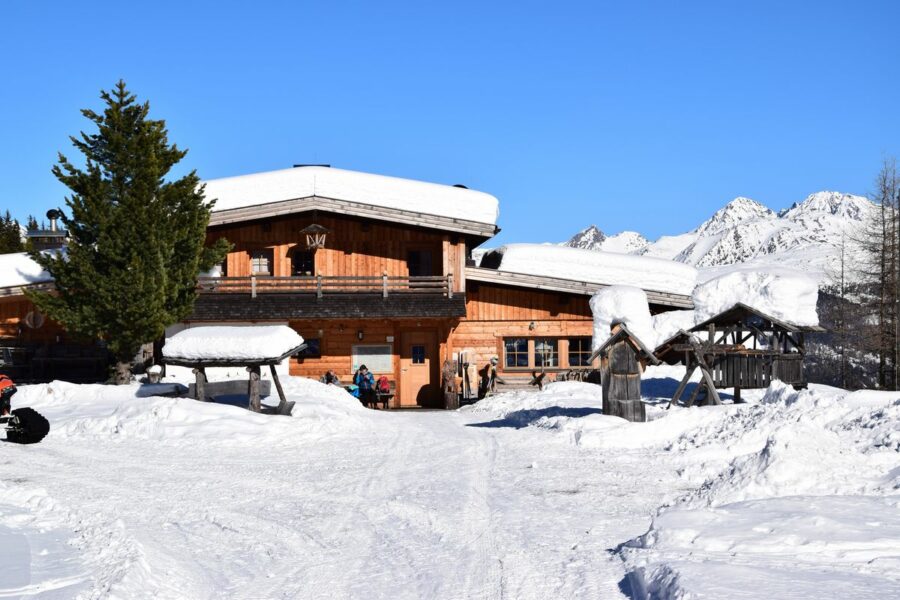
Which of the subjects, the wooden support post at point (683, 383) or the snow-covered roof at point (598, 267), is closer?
the wooden support post at point (683, 383)

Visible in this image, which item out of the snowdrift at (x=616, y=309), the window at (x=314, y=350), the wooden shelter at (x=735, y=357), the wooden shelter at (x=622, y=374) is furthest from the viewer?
the window at (x=314, y=350)

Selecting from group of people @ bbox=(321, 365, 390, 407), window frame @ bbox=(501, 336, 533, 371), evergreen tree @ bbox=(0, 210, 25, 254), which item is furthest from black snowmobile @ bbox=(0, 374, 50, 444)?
evergreen tree @ bbox=(0, 210, 25, 254)

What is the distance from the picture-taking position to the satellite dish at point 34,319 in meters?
29.3

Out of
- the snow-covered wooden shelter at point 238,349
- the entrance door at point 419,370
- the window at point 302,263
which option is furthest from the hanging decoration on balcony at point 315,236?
the snow-covered wooden shelter at point 238,349

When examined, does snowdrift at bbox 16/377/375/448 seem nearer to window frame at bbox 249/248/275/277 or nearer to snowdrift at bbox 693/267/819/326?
window frame at bbox 249/248/275/277

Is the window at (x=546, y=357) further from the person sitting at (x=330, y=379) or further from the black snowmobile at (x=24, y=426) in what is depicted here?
the black snowmobile at (x=24, y=426)

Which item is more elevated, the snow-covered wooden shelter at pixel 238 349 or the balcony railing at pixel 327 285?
the balcony railing at pixel 327 285

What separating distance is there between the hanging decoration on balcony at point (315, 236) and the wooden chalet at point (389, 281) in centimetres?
4

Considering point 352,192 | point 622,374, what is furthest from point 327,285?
point 622,374

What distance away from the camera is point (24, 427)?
16.5 m

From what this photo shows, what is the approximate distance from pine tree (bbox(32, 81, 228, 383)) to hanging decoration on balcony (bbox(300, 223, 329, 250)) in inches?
179

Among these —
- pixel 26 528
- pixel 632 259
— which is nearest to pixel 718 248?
pixel 632 259

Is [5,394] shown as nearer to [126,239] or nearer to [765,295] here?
[126,239]

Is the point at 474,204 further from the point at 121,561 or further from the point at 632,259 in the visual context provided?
the point at 121,561
